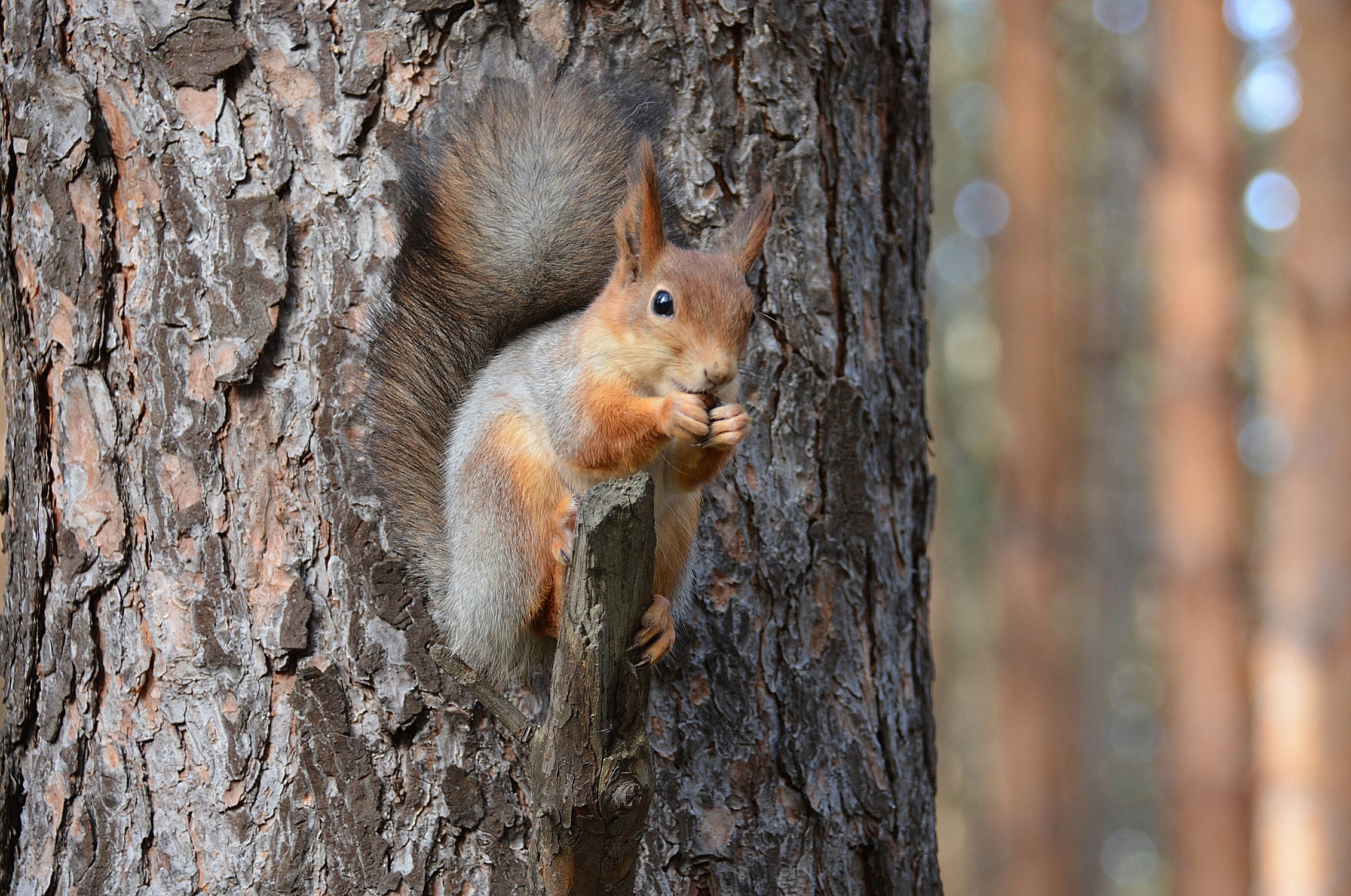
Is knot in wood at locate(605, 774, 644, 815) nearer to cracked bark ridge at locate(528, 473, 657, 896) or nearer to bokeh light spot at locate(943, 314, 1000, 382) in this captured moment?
cracked bark ridge at locate(528, 473, 657, 896)

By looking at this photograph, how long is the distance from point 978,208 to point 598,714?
10648 millimetres

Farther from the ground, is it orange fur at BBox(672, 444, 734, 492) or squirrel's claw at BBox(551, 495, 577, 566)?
orange fur at BBox(672, 444, 734, 492)

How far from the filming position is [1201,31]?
4527 millimetres

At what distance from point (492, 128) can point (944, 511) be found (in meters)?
10.1

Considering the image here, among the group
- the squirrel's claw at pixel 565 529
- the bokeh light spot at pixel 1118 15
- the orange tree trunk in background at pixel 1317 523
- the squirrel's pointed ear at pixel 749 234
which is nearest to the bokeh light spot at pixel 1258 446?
the bokeh light spot at pixel 1118 15

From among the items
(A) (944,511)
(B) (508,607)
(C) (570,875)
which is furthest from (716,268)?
(A) (944,511)

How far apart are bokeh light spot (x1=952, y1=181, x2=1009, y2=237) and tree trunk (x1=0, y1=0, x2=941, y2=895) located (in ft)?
26.6

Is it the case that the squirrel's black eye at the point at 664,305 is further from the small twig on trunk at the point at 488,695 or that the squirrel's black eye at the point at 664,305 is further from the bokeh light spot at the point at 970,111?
the bokeh light spot at the point at 970,111

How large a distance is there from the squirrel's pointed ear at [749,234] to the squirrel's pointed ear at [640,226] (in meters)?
0.09

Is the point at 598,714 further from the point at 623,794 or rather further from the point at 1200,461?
the point at 1200,461

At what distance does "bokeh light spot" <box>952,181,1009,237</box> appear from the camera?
32.4ft

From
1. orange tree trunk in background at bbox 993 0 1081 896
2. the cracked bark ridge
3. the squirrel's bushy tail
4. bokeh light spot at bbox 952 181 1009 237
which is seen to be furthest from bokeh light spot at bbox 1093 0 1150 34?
the cracked bark ridge

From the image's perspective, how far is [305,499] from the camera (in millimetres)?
1373

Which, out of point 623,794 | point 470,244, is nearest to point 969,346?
point 470,244
